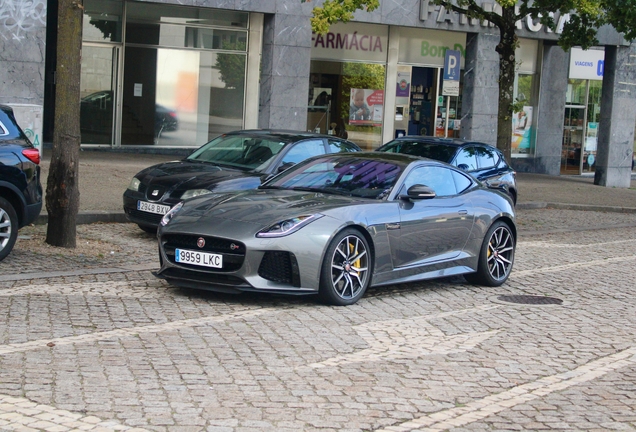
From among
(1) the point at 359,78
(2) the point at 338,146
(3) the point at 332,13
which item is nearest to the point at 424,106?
(1) the point at 359,78

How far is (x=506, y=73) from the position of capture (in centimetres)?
1989

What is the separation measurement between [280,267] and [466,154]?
8962 mm

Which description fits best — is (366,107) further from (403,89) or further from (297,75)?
(297,75)

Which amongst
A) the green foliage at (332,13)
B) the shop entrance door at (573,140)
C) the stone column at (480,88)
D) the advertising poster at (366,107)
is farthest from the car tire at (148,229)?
the shop entrance door at (573,140)

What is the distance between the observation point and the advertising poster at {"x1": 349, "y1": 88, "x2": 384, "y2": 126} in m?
27.2

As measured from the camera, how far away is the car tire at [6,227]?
998 cm

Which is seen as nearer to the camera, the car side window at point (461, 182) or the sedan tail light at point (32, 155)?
the sedan tail light at point (32, 155)

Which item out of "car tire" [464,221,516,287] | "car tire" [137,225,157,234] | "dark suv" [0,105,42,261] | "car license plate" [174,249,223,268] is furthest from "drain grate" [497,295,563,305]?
"dark suv" [0,105,42,261]

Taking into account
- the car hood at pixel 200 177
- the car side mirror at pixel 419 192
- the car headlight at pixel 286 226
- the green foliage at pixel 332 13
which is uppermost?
the green foliage at pixel 332 13

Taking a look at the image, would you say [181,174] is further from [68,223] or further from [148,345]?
[148,345]

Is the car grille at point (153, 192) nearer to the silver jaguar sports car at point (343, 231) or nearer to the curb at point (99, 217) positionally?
the curb at point (99, 217)

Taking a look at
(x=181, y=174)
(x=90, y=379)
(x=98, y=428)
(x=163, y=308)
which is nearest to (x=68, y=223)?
(x=181, y=174)

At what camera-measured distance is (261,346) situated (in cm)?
696

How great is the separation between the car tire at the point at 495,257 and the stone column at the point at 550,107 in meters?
21.5
